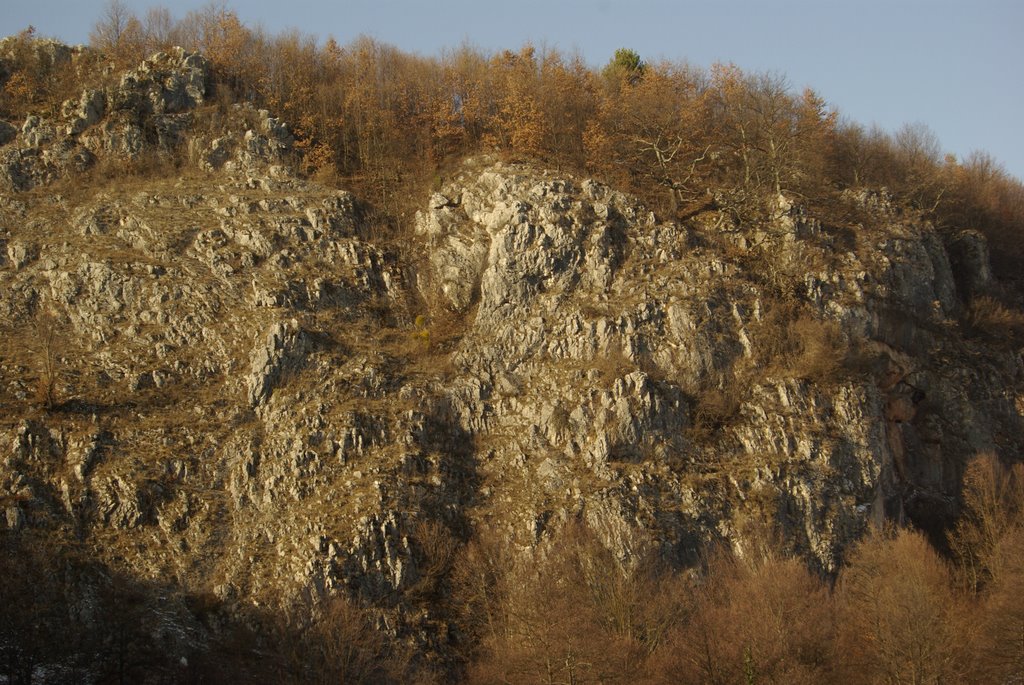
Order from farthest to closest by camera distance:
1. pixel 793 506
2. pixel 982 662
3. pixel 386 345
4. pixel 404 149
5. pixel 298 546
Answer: pixel 404 149 < pixel 386 345 < pixel 793 506 < pixel 298 546 < pixel 982 662

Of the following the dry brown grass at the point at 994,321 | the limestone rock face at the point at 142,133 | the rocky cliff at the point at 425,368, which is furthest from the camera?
the dry brown grass at the point at 994,321

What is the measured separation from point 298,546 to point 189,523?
457cm

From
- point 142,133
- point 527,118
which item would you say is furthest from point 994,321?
point 142,133

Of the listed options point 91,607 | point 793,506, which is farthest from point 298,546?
point 793,506

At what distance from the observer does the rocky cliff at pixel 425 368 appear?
3909 centimetres

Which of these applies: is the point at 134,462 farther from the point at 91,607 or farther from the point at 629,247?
the point at 629,247

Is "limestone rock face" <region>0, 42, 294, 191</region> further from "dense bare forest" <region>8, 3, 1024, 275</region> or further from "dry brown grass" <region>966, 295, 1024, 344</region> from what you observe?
"dry brown grass" <region>966, 295, 1024, 344</region>

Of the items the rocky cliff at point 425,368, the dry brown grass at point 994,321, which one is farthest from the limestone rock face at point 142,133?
the dry brown grass at point 994,321

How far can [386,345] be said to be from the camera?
46.3 meters

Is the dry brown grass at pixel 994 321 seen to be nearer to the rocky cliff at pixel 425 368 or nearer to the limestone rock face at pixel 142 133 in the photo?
the rocky cliff at pixel 425 368

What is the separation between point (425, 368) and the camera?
45.2 m

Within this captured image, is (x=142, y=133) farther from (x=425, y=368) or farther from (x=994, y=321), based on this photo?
(x=994, y=321)

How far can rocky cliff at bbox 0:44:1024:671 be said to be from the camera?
1539 inches

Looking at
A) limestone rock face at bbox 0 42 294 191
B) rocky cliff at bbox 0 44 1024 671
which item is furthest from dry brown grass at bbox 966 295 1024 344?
limestone rock face at bbox 0 42 294 191
